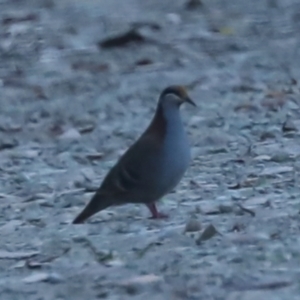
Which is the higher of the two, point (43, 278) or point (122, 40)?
point (43, 278)

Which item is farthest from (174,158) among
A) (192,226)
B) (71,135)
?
(71,135)

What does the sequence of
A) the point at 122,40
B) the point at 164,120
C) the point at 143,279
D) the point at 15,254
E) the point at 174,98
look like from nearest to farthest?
the point at 143,279 < the point at 15,254 < the point at 164,120 < the point at 174,98 < the point at 122,40

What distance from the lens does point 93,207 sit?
6.89 metres

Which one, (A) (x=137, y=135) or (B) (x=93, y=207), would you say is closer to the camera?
(B) (x=93, y=207)

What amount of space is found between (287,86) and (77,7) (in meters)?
2.92

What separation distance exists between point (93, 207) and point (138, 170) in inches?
10.9

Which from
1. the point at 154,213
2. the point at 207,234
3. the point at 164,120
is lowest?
the point at 154,213

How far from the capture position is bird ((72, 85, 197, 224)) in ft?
22.5

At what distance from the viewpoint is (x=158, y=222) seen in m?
6.72

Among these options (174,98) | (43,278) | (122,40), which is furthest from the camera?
(122,40)

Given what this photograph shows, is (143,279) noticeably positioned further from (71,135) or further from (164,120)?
(71,135)

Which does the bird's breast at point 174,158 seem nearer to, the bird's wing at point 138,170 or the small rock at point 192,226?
the bird's wing at point 138,170

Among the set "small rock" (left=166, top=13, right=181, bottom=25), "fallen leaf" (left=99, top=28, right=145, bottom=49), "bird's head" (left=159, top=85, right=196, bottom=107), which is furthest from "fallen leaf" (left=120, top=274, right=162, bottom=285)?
"small rock" (left=166, top=13, right=181, bottom=25)

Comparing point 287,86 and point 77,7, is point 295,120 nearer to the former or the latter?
point 287,86
